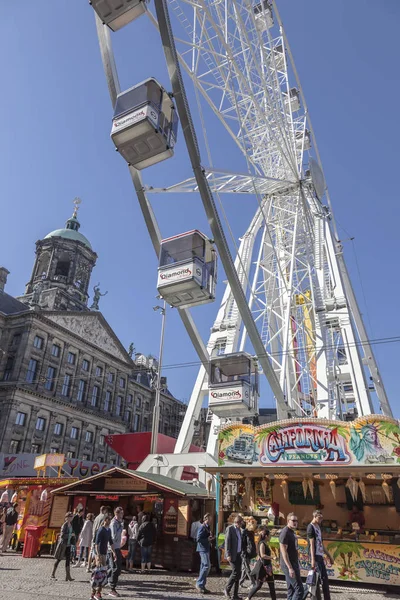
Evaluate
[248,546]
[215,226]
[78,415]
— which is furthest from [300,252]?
[78,415]

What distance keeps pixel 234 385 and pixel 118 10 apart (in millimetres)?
12884

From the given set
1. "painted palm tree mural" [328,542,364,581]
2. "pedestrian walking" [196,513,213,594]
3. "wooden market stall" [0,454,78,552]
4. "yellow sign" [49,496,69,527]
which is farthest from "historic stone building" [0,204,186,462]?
"painted palm tree mural" [328,542,364,581]

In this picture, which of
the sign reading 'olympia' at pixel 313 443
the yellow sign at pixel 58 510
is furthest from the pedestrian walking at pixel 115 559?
the yellow sign at pixel 58 510

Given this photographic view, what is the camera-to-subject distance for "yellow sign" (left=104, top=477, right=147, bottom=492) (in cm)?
1604

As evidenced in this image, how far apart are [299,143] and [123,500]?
2310 cm

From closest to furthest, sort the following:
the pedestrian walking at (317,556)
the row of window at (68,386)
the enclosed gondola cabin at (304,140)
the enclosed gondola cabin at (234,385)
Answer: the pedestrian walking at (317,556) < the enclosed gondola cabin at (234,385) < the enclosed gondola cabin at (304,140) < the row of window at (68,386)

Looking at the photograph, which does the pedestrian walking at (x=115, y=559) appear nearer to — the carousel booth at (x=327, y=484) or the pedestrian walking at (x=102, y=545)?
the pedestrian walking at (x=102, y=545)

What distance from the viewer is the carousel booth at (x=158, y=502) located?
14.8 m

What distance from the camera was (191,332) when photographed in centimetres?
1902

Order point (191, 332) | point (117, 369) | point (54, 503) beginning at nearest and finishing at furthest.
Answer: point (54, 503) < point (191, 332) < point (117, 369)

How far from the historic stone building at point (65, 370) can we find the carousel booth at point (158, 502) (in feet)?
94.9

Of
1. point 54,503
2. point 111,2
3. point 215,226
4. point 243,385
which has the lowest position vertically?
point 54,503

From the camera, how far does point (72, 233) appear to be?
64.7m

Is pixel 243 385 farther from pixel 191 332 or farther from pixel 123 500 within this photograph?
pixel 123 500
